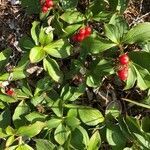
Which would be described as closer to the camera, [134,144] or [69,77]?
[134,144]

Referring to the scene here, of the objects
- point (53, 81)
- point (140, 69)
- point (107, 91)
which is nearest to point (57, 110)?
point (53, 81)

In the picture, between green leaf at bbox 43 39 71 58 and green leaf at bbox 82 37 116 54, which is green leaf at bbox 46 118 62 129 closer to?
green leaf at bbox 43 39 71 58

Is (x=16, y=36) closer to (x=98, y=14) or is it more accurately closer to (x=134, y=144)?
(x=98, y=14)

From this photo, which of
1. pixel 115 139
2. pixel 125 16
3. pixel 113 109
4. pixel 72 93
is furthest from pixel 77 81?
pixel 125 16

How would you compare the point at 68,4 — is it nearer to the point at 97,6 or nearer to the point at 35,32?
the point at 97,6

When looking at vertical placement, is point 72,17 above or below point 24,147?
above

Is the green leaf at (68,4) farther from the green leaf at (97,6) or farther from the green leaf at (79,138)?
the green leaf at (79,138)

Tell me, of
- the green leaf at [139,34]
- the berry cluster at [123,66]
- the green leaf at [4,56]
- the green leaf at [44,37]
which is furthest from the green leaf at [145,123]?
the green leaf at [4,56]
